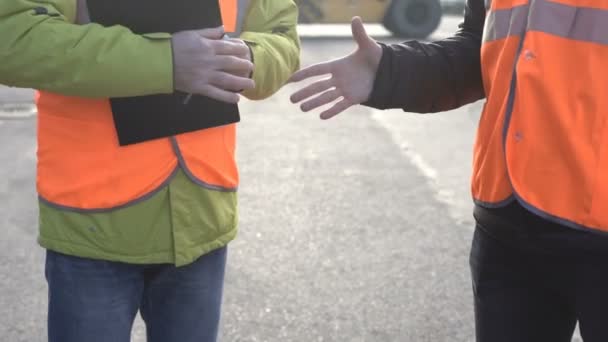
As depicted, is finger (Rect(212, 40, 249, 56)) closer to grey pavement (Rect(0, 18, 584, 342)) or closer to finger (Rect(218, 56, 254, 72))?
finger (Rect(218, 56, 254, 72))

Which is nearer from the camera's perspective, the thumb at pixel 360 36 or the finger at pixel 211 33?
the finger at pixel 211 33

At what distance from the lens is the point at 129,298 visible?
1.92 metres

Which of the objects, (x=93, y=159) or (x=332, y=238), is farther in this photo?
(x=332, y=238)

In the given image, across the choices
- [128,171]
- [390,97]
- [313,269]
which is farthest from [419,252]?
[128,171]

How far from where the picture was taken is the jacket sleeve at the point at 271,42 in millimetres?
1988

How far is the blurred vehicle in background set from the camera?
1396 centimetres

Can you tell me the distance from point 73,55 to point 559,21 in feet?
3.14

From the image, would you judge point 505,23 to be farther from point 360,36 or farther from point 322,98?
point 322,98

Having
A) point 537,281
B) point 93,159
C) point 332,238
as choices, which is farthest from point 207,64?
point 332,238

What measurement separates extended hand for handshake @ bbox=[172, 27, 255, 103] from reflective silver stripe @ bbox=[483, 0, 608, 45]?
22.3 inches

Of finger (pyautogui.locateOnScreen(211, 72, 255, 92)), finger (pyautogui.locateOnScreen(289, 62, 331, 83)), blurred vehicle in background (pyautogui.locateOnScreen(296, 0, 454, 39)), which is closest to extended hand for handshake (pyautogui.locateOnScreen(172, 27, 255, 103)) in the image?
finger (pyautogui.locateOnScreen(211, 72, 255, 92))

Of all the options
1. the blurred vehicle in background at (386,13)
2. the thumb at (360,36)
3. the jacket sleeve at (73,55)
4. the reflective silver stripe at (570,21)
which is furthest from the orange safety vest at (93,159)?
the blurred vehicle in background at (386,13)

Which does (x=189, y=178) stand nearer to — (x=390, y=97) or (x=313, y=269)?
(x=390, y=97)

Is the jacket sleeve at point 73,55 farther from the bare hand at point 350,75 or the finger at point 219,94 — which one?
the bare hand at point 350,75
